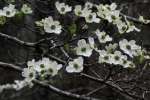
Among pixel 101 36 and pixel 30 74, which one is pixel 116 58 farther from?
pixel 30 74

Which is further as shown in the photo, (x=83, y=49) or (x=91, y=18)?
(x=91, y=18)

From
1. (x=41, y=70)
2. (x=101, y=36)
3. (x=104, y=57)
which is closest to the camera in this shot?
(x=41, y=70)

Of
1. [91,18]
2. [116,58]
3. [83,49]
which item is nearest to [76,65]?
[83,49]

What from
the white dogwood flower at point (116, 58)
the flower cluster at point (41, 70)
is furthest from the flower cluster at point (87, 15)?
the flower cluster at point (41, 70)

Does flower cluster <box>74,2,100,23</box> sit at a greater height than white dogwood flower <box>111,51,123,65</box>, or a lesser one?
greater

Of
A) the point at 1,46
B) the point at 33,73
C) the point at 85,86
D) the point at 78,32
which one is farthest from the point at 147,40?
the point at 33,73

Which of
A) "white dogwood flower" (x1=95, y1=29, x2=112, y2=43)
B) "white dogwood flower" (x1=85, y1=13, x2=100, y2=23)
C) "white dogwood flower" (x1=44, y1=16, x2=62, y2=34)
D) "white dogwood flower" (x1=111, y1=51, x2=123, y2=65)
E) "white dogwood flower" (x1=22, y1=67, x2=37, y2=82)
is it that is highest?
"white dogwood flower" (x1=85, y1=13, x2=100, y2=23)

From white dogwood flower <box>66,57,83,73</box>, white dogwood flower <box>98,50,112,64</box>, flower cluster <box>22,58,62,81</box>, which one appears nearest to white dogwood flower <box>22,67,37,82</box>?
flower cluster <box>22,58,62,81</box>

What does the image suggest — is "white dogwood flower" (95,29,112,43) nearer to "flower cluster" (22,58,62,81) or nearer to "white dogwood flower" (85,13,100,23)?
"white dogwood flower" (85,13,100,23)
